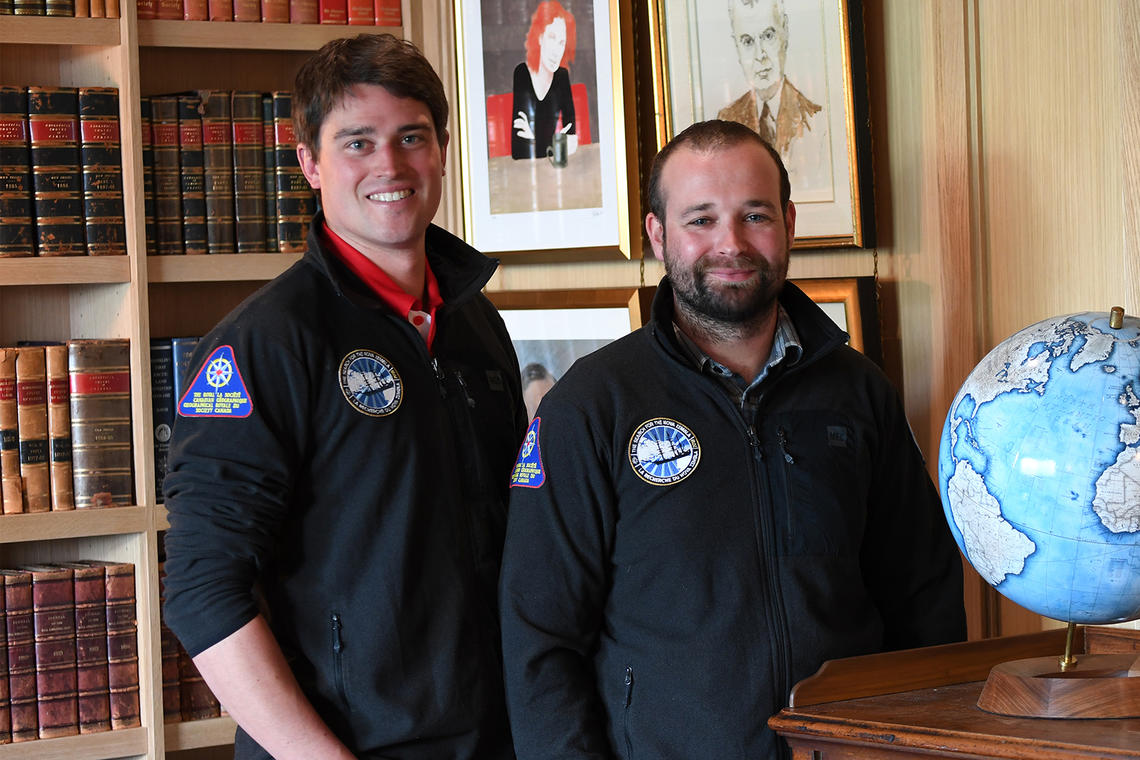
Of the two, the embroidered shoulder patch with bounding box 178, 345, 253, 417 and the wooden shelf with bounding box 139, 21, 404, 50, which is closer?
the embroidered shoulder patch with bounding box 178, 345, 253, 417

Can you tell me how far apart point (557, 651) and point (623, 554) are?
18 centimetres

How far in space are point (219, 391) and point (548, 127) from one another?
1446mm

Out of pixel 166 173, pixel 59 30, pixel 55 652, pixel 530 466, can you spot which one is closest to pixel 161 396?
pixel 166 173

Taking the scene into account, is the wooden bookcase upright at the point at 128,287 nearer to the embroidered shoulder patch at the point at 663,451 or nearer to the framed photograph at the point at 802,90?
the framed photograph at the point at 802,90

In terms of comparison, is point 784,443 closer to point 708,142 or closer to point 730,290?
point 730,290

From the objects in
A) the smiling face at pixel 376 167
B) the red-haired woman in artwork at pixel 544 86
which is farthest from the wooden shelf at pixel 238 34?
the smiling face at pixel 376 167

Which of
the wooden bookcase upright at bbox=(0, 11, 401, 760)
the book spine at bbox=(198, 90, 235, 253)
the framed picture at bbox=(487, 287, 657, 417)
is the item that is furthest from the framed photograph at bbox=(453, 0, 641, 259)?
the book spine at bbox=(198, 90, 235, 253)

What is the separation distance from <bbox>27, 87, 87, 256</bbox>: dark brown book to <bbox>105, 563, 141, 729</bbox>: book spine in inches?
32.0

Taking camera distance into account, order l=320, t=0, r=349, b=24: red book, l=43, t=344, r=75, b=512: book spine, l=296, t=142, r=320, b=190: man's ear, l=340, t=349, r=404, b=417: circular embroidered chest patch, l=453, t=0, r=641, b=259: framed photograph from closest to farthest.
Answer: l=340, t=349, r=404, b=417: circular embroidered chest patch
l=296, t=142, r=320, b=190: man's ear
l=453, t=0, r=641, b=259: framed photograph
l=43, t=344, r=75, b=512: book spine
l=320, t=0, r=349, b=24: red book

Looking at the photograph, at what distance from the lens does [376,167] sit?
1.93 meters

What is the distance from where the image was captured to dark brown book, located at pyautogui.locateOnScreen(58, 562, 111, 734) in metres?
3.01

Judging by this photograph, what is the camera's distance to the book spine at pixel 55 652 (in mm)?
2982

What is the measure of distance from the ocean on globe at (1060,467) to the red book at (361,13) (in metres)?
2.17

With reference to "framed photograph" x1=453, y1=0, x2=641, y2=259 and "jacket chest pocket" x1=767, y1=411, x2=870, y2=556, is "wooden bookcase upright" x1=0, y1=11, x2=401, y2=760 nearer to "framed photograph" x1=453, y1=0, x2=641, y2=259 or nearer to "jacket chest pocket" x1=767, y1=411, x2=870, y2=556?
"framed photograph" x1=453, y1=0, x2=641, y2=259
